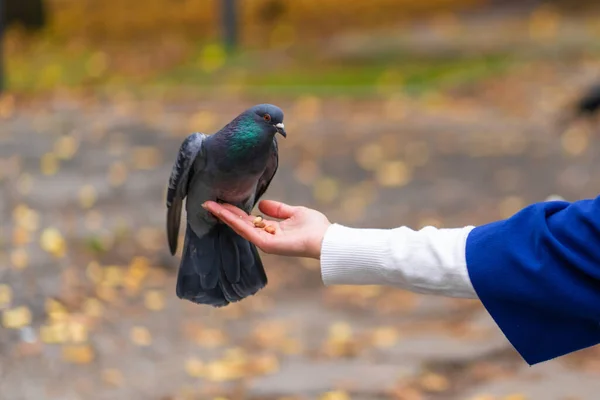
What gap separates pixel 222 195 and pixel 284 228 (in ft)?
0.93

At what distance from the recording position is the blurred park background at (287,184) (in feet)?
17.0

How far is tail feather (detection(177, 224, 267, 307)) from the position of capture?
3102 millimetres

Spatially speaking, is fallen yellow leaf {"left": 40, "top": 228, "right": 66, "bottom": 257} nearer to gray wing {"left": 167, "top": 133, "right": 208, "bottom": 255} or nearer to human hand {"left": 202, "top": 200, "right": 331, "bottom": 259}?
gray wing {"left": 167, "top": 133, "right": 208, "bottom": 255}

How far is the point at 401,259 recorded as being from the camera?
8.79 feet

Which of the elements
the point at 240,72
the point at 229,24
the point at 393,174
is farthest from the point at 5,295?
the point at 229,24

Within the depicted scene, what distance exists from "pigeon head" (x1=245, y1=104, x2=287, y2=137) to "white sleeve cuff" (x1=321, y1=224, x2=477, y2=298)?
331 mm

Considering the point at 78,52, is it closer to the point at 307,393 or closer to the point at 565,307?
the point at 307,393

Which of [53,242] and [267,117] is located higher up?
[267,117]

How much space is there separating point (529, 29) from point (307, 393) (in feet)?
41.4

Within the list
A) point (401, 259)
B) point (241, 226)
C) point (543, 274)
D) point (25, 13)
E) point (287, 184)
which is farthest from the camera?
point (25, 13)

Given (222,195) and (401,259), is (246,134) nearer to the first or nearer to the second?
(222,195)

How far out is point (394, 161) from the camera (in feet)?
29.7

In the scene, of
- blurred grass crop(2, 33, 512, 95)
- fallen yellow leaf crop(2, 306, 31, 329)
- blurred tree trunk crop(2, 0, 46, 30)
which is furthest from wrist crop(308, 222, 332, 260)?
blurred tree trunk crop(2, 0, 46, 30)

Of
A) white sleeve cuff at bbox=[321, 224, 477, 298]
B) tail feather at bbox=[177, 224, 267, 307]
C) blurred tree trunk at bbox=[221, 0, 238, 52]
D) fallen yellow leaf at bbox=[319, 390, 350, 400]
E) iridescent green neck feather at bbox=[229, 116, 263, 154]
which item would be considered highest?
iridescent green neck feather at bbox=[229, 116, 263, 154]
